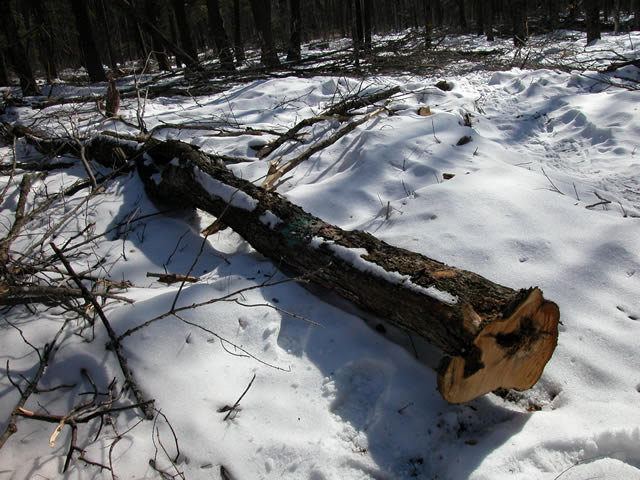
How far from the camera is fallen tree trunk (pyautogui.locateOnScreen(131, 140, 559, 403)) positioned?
4.96 ft

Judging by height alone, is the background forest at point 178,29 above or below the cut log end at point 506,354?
above

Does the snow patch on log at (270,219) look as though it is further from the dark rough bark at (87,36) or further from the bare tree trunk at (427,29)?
the dark rough bark at (87,36)

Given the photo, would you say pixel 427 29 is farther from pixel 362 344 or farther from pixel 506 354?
pixel 506 354

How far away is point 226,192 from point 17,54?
7.50 meters

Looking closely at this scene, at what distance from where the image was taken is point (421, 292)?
68.3 inches

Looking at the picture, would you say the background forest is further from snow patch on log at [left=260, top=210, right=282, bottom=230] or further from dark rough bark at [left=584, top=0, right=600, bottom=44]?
snow patch on log at [left=260, top=210, right=282, bottom=230]

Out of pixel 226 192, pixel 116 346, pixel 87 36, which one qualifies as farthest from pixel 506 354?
pixel 87 36

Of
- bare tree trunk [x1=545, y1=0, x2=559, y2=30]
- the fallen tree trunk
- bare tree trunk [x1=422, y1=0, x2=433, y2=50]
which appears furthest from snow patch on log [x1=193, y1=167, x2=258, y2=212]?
bare tree trunk [x1=545, y1=0, x2=559, y2=30]

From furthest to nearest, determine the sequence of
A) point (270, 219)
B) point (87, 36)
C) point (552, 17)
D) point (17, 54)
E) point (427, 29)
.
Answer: point (552, 17)
point (427, 29)
point (87, 36)
point (17, 54)
point (270, 219)

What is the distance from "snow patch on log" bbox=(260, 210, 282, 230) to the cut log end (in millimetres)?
1343

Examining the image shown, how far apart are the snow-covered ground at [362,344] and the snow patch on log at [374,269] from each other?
1.12 ft

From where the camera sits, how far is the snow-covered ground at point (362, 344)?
5.00ft

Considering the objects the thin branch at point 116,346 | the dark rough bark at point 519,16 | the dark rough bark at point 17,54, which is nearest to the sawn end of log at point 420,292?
the thin branch at point 116,346

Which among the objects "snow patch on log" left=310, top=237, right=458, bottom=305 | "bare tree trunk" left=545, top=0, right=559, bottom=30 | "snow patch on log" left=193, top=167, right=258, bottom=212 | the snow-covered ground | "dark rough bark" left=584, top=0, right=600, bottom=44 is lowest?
the snow-covered ground
